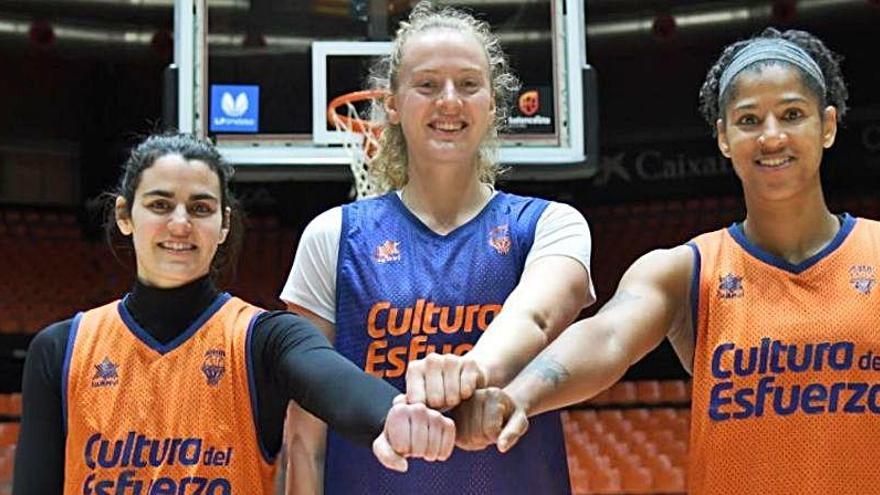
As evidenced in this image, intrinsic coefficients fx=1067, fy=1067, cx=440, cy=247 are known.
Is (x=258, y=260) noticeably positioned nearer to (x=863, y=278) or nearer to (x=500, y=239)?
(x=500, y=239)

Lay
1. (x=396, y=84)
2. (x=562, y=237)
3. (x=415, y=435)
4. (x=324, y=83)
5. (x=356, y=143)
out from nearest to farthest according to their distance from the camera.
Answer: (x=415, y=435) < (x=562, y=237) < (x=396, y=84) < (x=356, y=143) < (x=324, y=83)

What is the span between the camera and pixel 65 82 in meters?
11.7

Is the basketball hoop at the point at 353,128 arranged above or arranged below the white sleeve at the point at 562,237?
above

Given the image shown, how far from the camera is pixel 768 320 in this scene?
1.92m

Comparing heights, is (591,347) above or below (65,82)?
below

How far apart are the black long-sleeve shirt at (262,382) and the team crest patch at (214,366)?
6 cm

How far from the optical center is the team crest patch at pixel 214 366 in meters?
1.95

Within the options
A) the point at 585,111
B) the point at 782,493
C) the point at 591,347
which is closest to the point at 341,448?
the point at 591,347

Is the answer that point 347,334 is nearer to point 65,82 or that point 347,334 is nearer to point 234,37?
point 234,37

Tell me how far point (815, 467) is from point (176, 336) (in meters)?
1.17

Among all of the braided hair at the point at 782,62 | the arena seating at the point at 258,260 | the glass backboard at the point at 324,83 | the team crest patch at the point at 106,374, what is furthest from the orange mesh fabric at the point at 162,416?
the arena seating at the point at 258,260

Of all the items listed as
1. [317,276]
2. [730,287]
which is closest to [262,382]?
[317,276]

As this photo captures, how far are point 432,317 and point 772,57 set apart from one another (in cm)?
80

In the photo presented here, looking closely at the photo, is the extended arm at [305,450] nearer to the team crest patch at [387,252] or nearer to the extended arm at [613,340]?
the team crest patch at [387,252]
